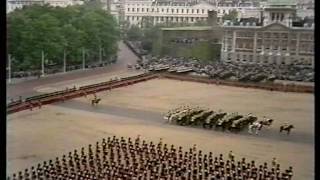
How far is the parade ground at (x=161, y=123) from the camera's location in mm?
4133

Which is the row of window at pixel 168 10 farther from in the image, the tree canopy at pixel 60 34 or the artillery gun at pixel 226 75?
the artillery gun at pixel 226 75

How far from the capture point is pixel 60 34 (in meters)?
7.77

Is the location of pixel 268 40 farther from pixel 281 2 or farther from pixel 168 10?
pixel 168 10

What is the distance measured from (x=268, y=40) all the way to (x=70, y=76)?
280 cm

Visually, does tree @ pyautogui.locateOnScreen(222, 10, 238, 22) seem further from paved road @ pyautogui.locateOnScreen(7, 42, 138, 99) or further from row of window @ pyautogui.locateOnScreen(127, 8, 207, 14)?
paved road @ pyautogui.locateOnScreen(7, 42, 138, 99)

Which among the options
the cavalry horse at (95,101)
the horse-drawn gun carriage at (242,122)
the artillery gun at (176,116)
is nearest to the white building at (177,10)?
the cavalry horse at (95,101)

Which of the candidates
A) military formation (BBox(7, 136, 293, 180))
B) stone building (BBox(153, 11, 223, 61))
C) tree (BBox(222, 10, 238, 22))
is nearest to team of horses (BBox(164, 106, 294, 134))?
military formation (BBox(7, 136, 293, 180))

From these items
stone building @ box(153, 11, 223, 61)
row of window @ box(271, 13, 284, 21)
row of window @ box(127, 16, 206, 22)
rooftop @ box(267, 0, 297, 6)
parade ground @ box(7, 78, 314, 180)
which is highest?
rooftop @ box(267, 0, 297, 6)

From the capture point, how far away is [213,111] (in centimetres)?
548

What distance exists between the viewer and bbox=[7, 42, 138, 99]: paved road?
20.4 ft

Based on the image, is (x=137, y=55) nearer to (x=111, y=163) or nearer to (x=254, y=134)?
(x=254, y=134)

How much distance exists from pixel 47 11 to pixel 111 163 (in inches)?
187

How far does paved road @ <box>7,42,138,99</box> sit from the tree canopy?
0.21 meters

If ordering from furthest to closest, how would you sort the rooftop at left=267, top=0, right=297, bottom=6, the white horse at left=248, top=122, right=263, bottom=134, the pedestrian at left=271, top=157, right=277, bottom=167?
the rooftop at left=267, top=0, right=297, bottom=6
the white horse at left=248, top=122, right=263, bottom=134
the pedestrian at left=271, top=157, right=277, bottom=167
